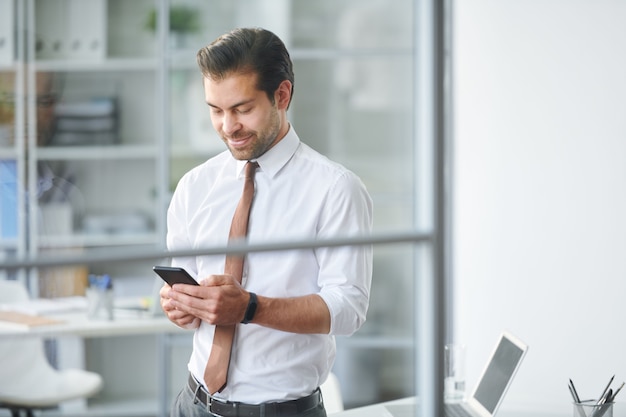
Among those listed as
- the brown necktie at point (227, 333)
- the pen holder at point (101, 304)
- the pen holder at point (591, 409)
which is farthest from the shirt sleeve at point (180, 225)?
the pen holder at point (101, 304)

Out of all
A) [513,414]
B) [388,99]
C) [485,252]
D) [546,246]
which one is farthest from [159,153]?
[513,414]

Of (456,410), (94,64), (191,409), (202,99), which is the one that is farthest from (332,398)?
(94,64)

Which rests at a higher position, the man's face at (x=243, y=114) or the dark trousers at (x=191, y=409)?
the man's face at (x=243, y=114)

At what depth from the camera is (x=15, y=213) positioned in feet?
12.4

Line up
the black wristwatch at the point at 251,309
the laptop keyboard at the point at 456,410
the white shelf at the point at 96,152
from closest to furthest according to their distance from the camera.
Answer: the black wristwatch at the point at 251,309 < the laptop keyboard at the point at 456,410 < the white shelf at the point at 96,152

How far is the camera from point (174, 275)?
1405 mm

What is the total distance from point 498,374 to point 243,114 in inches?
29.1

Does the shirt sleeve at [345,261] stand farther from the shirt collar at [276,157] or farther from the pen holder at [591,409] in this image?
the pen holder at [591,409]

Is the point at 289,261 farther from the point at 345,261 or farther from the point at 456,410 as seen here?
the point at 456,410

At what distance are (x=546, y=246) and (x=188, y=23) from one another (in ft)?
6.54

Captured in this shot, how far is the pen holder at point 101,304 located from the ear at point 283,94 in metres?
1.50

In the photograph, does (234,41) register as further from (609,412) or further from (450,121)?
(450,121)

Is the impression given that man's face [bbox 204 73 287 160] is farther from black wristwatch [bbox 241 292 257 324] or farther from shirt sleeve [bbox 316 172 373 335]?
black wristwatch [bbox 241 292 257 324]

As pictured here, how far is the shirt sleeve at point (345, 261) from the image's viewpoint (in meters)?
1.42
